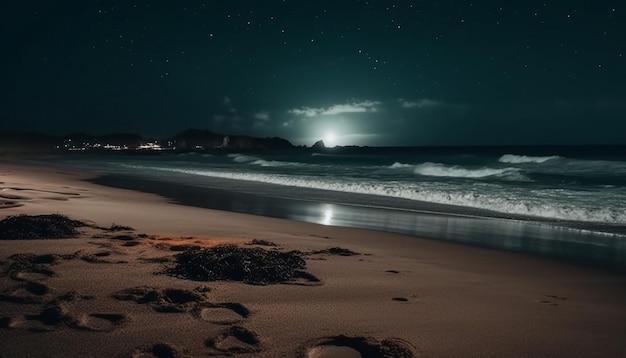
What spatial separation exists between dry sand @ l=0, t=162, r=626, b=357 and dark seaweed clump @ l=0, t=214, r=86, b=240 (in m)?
0.19

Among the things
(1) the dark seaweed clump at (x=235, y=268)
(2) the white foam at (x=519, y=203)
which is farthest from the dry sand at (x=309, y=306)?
(2) the white foam at (x=519, y=203)

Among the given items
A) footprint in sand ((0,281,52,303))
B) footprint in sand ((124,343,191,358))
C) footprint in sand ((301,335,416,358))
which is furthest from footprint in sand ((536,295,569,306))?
footprint in sand ((0,281,52,303))

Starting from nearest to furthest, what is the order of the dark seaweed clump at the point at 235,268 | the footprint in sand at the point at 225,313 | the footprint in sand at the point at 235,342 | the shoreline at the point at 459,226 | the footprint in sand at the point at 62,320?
the footprint in sand at the point at 235,342, the footprint in sand at the point at 62,320, the footprint in sand at the point at 225,313, the dark seaweed clump at the point at 235,268, the shoreline at the point at 459,226

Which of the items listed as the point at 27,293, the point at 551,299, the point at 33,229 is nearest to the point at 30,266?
the point at 27,293

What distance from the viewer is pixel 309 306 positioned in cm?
391

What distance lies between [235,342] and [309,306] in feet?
3.05

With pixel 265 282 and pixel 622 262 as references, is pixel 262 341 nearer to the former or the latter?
pixel 265 282

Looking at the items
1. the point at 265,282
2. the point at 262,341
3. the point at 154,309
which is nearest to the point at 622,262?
the point at 265,282

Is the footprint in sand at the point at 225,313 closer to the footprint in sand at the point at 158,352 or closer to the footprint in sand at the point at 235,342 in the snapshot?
the footprint in sand at the point at 235,342

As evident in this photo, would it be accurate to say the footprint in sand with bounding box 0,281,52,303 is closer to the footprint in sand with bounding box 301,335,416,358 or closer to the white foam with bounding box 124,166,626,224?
the footprint in sand with bounding box 301,335,416,358

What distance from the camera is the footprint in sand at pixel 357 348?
9.91ft

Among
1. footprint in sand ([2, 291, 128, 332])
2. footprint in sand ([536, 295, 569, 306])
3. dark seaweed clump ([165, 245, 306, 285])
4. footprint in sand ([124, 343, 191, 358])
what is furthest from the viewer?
dark seaweed clump ([165, 245, 306, 285])

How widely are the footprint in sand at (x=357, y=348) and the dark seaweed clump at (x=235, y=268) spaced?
55.6 inches

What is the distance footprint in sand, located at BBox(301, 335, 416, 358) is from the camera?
3.02 m
